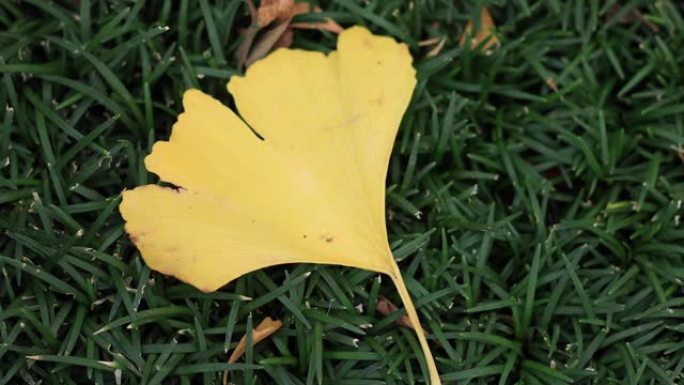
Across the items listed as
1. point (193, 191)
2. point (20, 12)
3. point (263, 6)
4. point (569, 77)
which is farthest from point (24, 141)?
point (569, 77)

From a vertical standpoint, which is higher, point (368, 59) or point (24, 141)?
point (368, 59)

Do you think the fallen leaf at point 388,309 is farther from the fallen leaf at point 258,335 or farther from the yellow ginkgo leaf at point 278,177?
the fallen leaf at point 258,335

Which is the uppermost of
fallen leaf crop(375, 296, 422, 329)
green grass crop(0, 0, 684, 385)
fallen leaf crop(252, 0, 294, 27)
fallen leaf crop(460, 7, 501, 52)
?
fallen leaf crop(252, 0, 294, 27)

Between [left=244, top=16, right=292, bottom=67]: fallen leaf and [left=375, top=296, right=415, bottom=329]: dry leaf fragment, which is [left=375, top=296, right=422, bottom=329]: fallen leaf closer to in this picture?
[left=375, top=296, right=415, bottom=329]: dry leaf fragment

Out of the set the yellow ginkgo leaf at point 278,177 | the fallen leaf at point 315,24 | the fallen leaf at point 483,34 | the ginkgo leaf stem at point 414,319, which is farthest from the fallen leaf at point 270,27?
the ginkgo leaf stem at point 414,319

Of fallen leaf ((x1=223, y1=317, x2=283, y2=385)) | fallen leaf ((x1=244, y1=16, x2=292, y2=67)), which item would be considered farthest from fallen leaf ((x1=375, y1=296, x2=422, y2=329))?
fallen leaf ((x1=244, y1=16, x2=292, y2=67))

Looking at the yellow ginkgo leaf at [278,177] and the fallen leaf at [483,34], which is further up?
the fallen leaf at [483,34]

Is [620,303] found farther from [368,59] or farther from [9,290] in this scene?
[9,290]

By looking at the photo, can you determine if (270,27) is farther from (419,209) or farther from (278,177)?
(419,209)
